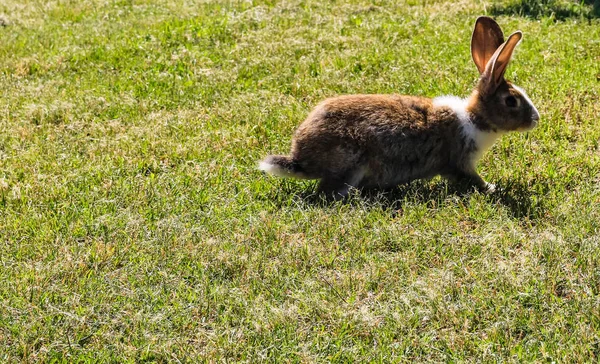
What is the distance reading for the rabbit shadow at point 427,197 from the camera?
5.52m

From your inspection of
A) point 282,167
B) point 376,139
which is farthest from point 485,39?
point 282,167

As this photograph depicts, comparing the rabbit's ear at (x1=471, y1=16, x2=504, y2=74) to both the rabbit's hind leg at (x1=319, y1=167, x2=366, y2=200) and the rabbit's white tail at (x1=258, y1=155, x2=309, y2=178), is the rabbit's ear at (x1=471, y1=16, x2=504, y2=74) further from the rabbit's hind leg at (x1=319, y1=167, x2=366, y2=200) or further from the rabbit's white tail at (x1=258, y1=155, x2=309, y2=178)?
the rabbit's white tail at (x1=258, y1=155, x2=309, y2=178)

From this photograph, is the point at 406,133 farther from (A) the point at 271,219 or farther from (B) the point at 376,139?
(A) the point at 271,219

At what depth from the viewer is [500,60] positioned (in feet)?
19.5

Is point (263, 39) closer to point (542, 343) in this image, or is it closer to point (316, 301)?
point (316, 301)

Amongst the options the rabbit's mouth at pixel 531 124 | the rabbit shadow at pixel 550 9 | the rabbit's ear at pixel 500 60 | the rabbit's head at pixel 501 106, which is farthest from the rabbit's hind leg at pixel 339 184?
the rabbit shadow at pixel 550 9

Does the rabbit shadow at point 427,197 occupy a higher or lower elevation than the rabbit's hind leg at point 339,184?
lower

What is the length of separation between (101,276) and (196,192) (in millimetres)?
1344

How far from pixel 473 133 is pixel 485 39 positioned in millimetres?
862

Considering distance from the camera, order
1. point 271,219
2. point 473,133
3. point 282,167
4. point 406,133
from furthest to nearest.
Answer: point 473,133 → point 406,133 → point 282,167 → point 271,219

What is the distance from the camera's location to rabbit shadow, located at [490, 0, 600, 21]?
10.0m

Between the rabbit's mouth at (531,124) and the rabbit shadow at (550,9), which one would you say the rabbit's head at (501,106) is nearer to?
the rabbit's mouth at (531,124)

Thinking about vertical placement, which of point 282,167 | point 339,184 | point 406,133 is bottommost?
point 339,184

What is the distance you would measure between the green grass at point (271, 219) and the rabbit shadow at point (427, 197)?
0.02 meters
